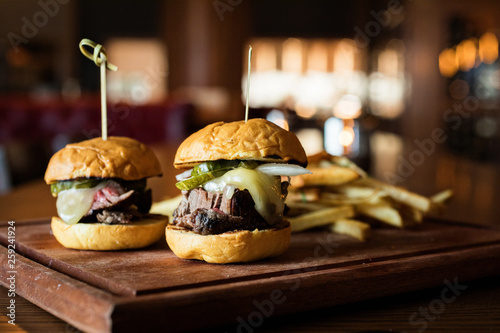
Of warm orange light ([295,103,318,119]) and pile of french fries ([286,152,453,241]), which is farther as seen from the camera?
warm orange light ([295,103,318,119])

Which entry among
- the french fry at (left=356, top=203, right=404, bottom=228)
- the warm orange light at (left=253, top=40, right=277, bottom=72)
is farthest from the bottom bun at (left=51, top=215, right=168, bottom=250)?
the warm orange light at (left=253, top=40, right=277, bottom=72)

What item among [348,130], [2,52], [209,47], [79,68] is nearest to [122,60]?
[79,68]

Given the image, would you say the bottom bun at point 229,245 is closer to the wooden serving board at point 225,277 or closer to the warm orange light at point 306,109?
the wooden serving board at point 225,277

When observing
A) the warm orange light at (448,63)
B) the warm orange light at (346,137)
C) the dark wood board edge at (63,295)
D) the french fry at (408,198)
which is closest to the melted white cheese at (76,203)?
the dark wood board edge at (63,295)

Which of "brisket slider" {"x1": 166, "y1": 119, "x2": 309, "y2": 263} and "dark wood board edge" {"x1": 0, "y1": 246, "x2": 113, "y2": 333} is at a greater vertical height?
"brisket slider" {"x1": 166, "y1": 119, "x2": 309, "y2": 263}

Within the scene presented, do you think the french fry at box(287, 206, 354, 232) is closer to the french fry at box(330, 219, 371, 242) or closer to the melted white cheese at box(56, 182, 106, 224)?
the french fry at box(330, 219, 371, 242)

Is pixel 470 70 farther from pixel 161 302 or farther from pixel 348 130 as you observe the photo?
pixel 161 302
